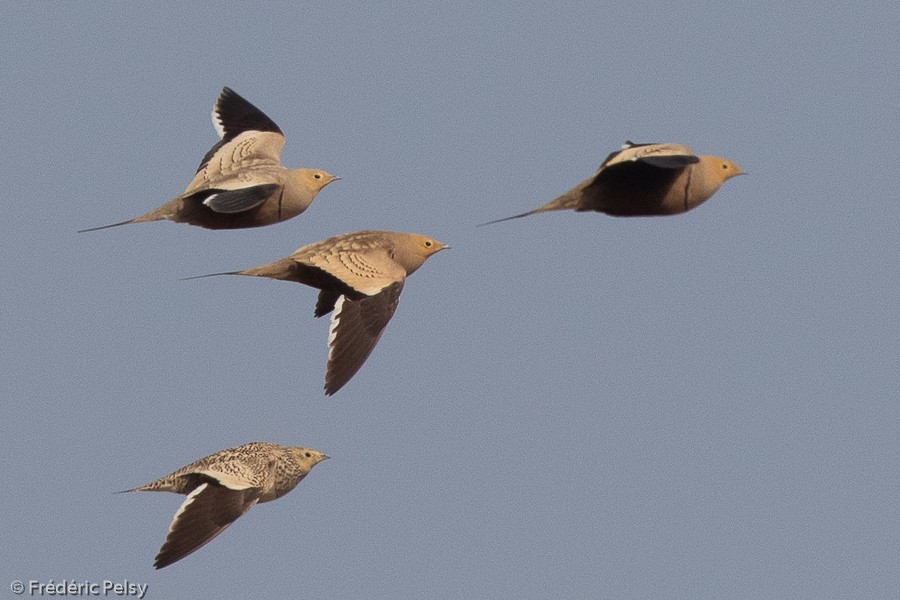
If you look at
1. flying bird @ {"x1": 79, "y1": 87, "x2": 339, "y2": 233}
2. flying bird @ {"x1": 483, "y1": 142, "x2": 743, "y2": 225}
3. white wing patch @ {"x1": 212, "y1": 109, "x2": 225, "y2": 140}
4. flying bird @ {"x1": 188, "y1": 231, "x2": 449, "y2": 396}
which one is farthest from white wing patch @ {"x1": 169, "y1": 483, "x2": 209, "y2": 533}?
white wing patch @ {"x1": 212, "y1": 109, "x2": 225, "y2": 140}

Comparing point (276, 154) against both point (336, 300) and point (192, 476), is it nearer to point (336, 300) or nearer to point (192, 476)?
point (336, 300)

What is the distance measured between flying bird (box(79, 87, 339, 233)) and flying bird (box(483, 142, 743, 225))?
2634 millimetres

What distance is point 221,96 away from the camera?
23375 mm

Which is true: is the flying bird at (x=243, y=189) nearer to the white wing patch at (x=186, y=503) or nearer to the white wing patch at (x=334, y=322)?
the white wing patch at (x=334, y=322)

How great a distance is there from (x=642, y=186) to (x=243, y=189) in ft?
13.5

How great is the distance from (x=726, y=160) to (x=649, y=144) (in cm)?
112

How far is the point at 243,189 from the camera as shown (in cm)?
1959

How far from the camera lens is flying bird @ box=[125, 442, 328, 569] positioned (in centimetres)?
1734

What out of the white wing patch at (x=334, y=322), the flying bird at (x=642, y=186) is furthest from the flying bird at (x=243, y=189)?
the flying bird at (x=642, y=186)

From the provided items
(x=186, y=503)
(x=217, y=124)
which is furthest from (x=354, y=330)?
(x=217, y=124)

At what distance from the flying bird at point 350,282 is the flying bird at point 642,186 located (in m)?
1.34

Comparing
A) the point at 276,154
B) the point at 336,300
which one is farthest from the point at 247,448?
the point at 276,154

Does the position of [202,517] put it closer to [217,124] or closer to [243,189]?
[243,189]

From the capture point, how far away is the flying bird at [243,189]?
19.6 m
